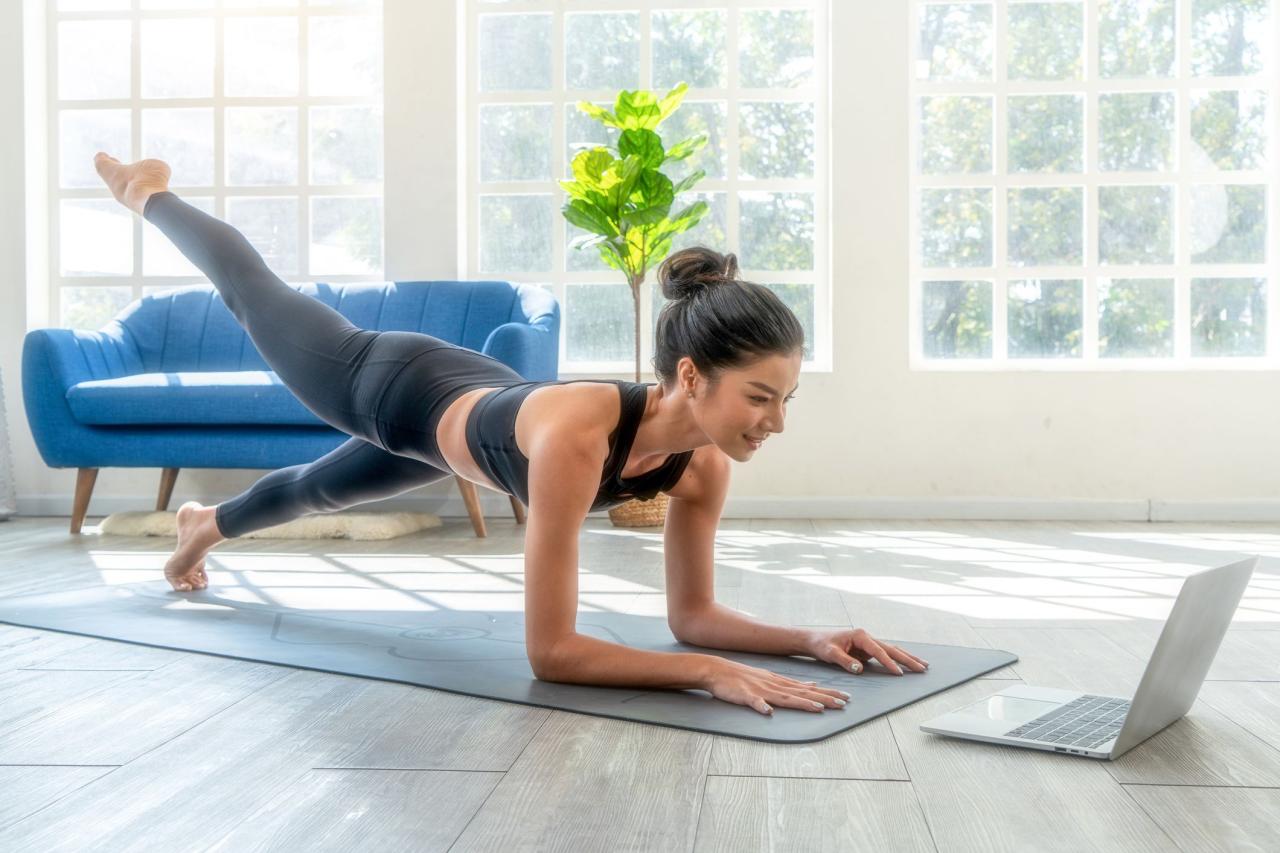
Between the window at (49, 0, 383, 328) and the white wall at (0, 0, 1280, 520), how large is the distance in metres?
0.34

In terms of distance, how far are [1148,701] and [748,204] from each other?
3.78 m

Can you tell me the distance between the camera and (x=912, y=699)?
178cm

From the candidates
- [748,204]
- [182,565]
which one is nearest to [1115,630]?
[182,565]

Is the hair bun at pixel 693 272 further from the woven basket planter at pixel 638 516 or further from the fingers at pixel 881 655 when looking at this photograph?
the woven basket planter at pixel 638 516

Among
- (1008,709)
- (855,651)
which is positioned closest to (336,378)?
(855,651)

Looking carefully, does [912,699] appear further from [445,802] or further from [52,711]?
[52,711]

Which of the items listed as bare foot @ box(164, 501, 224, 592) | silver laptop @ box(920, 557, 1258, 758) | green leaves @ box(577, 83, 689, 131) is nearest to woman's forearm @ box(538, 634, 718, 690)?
silver laptop @ box(920, 557, 1258, 758)

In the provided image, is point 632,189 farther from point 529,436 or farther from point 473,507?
point 529,436

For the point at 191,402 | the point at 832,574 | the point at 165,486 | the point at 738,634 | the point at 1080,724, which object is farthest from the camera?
the point at 165,486

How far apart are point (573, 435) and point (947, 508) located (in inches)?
129

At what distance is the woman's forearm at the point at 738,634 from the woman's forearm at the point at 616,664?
275 millimetres

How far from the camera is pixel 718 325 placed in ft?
5.67

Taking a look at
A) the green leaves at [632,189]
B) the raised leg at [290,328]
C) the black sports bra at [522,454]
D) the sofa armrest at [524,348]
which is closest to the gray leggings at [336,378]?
the raised leg at [290,328]

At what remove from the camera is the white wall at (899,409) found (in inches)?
187
